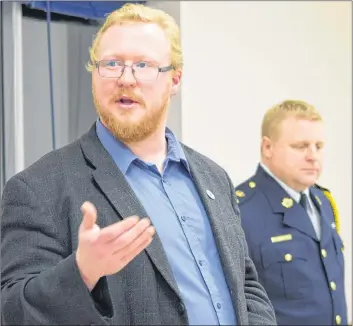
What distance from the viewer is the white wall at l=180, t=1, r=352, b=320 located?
2.51 metres

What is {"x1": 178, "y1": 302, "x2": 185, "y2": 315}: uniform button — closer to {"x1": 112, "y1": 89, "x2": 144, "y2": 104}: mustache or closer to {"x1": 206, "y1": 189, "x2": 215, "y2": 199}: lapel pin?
{"x1": 206, "y1": 189, "x2": 215, "y2": 199}: lapel pin

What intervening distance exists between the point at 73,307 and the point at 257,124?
1.84 m

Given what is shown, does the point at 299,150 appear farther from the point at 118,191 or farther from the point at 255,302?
the point at 118,191

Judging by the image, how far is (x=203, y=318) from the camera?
1181 millimetres

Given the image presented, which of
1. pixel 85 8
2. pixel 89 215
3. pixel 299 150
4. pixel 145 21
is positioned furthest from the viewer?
pixel 299 150

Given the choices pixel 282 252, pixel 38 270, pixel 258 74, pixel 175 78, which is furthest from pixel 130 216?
pixel 258 74

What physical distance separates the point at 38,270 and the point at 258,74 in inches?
72.2

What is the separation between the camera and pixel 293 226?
2191mm

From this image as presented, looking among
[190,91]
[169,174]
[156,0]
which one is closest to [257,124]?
[190,91]

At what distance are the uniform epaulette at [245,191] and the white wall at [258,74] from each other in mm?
281

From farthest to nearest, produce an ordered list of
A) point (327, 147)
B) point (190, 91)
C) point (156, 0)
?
point (327, 147) < point (190, 91) < point (156, 0)

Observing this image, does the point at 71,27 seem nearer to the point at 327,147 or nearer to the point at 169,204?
the point at 169,204

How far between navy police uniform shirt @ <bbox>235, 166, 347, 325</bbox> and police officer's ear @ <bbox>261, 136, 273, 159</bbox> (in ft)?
0.18

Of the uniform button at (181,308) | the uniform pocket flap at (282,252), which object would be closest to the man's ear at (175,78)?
the uniform button at (181,308)
